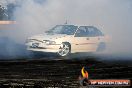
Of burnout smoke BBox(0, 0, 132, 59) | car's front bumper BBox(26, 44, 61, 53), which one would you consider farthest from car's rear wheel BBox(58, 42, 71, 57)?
burnout smoke BBox(0, 0, 132, 59)

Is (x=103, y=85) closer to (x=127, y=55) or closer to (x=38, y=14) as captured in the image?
(x=127, y=55)

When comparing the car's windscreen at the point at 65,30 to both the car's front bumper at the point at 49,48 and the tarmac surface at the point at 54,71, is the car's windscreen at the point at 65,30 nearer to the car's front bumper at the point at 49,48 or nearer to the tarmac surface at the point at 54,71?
the car's front bumper at the point at 49,48

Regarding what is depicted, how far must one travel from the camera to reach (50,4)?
21797 mm

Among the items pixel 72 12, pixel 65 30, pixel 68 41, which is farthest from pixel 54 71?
pixel 72 12

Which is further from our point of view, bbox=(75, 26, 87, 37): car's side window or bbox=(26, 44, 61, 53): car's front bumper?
bbox=(75, 26, 87, 37): car's side window

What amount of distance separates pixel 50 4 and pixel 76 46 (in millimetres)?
7150

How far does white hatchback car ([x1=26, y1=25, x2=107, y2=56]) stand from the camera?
14.7 metres

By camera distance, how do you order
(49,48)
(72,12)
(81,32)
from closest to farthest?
1. (49,48)
2. (81,32)
3. (72,12)

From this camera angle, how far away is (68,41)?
1495cm

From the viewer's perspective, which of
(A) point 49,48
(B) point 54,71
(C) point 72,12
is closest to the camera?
(B) point 54,71

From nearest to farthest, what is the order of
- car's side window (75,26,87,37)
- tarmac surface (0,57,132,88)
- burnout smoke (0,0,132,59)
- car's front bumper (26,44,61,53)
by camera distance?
tarmac surface (0,57,132,88) → car's front bumper (26,44,61,53) → car's side window (75,26,87,37) → burnout smoke (0,0,132,59)

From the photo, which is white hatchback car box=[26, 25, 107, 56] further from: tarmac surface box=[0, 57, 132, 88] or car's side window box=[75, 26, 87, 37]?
tarmac surface box=[0, 57, 132, 88]

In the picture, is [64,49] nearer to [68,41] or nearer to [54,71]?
[68,41]

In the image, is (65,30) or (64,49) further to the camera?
(65,30)
